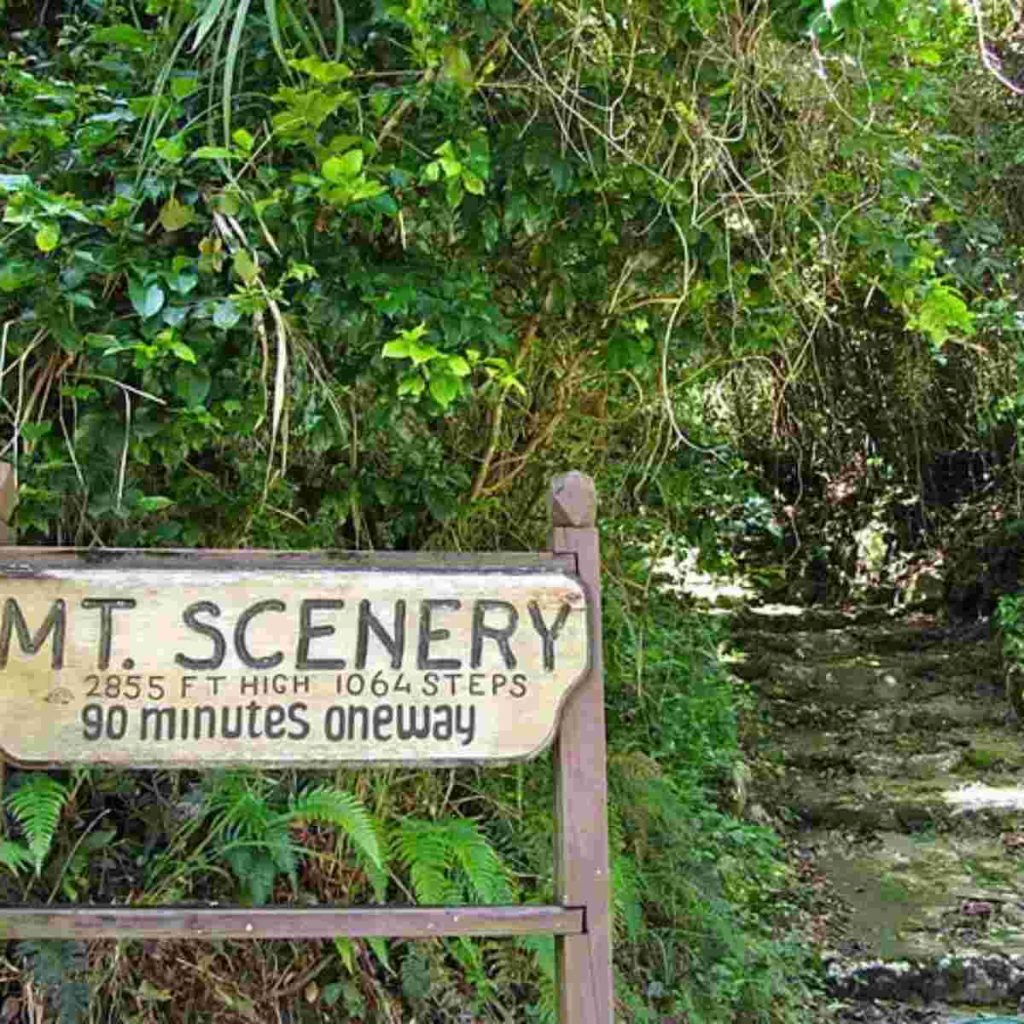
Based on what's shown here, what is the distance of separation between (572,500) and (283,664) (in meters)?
0.44

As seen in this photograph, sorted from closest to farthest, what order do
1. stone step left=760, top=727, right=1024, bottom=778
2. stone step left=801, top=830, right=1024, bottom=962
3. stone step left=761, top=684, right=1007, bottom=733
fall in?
stone step left=801, top=830, right=1024, bottom=962 → stone step left=760, top=727, right=1024, bottom=778 → stone step left=761, top=684, right=1007, bottom=733

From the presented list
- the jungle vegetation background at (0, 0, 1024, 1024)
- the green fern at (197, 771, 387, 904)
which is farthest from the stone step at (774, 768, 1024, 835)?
the green fern at (197, 771, 387, 904)

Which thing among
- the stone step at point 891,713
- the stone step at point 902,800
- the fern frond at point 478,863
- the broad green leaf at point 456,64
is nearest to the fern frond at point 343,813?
the fern frond at point 478,863

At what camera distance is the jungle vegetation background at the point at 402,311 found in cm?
174

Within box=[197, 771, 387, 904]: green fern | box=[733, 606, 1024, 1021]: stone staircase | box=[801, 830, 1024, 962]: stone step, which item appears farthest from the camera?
box=[801, 830, 1024, 962]: stone step

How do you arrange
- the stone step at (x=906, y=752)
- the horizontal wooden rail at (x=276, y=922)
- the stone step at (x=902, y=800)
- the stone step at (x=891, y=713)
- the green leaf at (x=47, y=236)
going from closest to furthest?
1. the horizontal wooden rail at (x=276, y=922)
2. the green leaf at (x=47, y=236)
3. the stone step at (x=902, y=800)
4. the stone step at (x=906, y=752)
5. the stone step at (x=891, y=713)

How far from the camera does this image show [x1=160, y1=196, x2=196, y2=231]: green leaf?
169cm

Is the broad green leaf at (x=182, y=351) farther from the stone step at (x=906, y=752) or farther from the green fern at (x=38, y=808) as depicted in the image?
the stone step at (x=906, y=752)

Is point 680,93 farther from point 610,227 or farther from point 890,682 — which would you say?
point 890,682

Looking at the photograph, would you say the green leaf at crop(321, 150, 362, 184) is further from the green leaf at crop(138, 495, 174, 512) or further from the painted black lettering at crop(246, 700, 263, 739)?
the painted black lettering at crop(246, 700, 263, 739)

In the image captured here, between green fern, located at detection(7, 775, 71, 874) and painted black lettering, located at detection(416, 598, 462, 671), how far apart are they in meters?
0.73

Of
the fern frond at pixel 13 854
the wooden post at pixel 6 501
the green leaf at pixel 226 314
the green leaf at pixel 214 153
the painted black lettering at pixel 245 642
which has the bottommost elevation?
the fern frond at pixel 13 854

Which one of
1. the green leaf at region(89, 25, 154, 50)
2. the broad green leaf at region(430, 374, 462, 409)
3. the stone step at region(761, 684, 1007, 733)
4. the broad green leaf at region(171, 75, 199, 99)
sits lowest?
the broad green leaf at region(430, 374, 462, 409)

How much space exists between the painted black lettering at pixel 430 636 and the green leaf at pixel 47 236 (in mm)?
688
